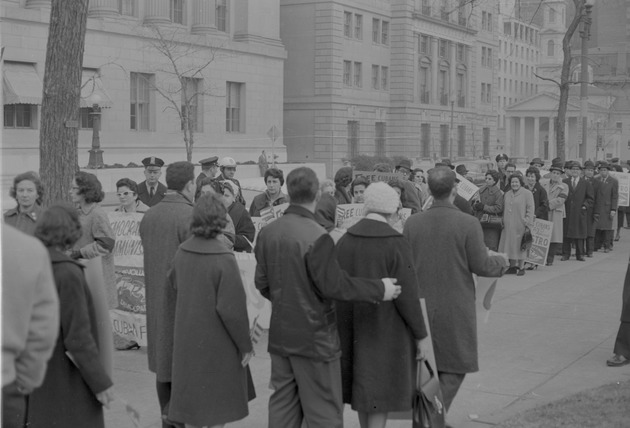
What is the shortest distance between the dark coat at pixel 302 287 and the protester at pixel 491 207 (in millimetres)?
10757

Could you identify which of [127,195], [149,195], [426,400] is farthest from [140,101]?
[426,400]

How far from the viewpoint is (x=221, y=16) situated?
5219cm

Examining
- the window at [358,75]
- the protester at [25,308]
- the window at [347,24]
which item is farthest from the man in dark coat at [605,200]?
the window at [358,75]

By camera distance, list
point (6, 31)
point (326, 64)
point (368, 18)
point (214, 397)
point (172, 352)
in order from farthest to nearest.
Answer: point (368, 18)
point (326, 64)
point (6, 31)
point (172, 352)
point (214, 397)

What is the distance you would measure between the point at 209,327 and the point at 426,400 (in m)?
1.47

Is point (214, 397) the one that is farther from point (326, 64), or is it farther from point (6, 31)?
point (326, 64)

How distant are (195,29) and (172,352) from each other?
1741 inches

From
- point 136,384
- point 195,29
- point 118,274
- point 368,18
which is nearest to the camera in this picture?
point 136,384

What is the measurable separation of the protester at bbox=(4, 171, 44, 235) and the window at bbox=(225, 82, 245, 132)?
43.8 metres

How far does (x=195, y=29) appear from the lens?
161ft

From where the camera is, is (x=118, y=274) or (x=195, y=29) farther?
(x=195, y=29)

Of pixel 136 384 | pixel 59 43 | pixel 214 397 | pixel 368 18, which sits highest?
pixel 368 18

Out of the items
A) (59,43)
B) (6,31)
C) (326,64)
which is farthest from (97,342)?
(326,64)

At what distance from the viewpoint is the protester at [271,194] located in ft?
36.4
